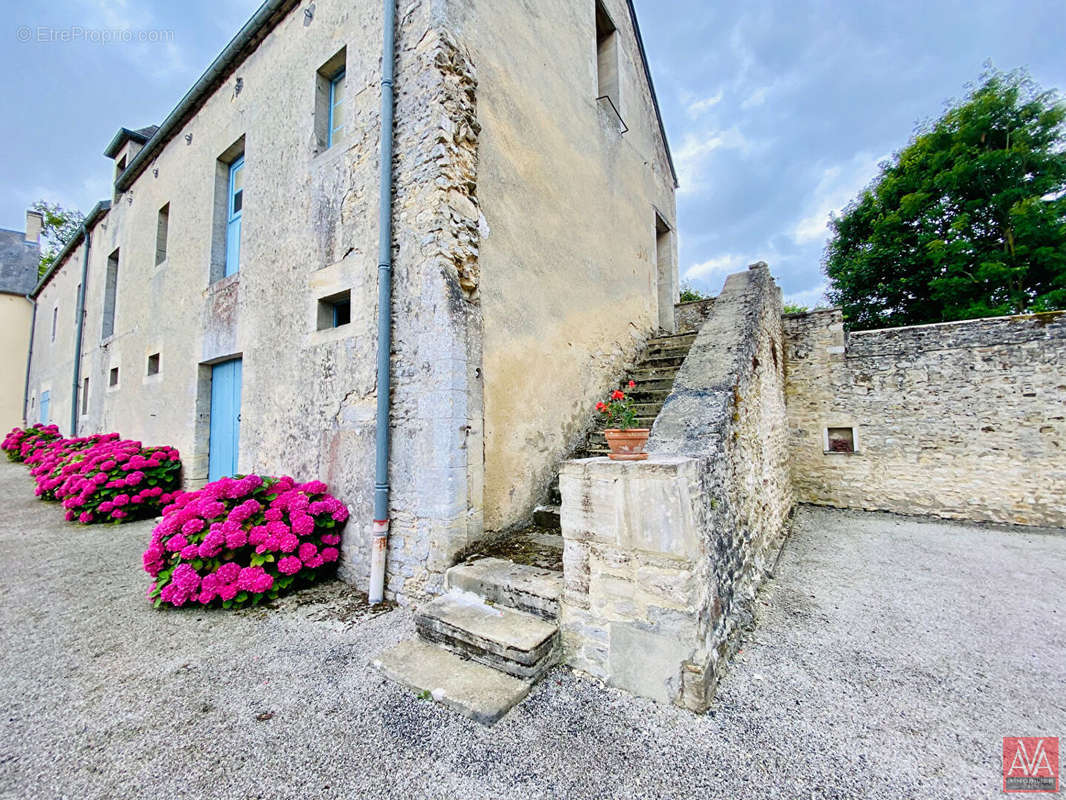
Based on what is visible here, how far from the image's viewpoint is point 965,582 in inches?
140

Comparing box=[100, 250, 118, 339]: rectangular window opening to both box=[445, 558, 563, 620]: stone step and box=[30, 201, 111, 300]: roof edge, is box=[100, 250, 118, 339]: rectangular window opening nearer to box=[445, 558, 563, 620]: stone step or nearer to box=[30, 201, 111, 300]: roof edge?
box=[30, 201, 111, 300]: roof edge

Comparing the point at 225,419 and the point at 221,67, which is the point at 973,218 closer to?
the point at 221,67

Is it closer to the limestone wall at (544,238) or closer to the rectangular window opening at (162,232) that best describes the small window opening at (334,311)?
the limestone wall at (544,238)

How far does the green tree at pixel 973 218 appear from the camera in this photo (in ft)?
30.3

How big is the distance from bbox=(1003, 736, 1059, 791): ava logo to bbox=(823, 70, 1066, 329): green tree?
39.3ft

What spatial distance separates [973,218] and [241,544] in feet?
52.4

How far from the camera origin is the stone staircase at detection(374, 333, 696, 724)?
2.02 meters

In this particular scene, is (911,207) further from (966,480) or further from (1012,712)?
(1012,712)

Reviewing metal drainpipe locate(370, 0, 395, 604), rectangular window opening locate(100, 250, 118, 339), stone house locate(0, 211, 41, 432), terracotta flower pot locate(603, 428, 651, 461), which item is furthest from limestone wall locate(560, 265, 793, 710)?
stone house locate(0, 211, 41, 432)

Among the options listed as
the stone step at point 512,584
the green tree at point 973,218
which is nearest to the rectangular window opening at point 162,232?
the stone step at point 512,584

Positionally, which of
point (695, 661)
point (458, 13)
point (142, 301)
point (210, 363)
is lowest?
point (695, 661)

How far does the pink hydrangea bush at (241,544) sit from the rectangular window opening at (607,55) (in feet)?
21.9

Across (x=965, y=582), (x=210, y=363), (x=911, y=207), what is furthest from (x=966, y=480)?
(x=210, y=363)

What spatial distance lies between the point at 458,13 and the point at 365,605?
4.70 meters
